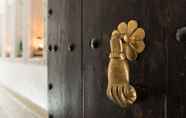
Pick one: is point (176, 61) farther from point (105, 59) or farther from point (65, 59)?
point (65, 59)

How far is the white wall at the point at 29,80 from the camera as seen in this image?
1752 mm

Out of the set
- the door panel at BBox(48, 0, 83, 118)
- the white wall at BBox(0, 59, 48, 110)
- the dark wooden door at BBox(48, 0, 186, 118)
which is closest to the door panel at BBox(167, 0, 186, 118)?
the dark wooden door at BBox(48, 0, 186, 118)

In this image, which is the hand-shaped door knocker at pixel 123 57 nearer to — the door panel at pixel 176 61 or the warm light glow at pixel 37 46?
the door panel at pixel 176 61

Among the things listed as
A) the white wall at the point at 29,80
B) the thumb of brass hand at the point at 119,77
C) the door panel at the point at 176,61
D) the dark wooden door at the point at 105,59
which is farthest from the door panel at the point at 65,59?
the white wall at the point at 29,80

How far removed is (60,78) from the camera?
2.79ft

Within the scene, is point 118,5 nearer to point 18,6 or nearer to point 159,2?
point 159,2

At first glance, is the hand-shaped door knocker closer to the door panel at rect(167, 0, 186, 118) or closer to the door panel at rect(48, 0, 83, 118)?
the door panel at rect(167, 0, 186, 118)

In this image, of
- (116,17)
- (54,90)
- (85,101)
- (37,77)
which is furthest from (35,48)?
(116,17)

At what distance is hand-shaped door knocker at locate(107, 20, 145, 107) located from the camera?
46 cm

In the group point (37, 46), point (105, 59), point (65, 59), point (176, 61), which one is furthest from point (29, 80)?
point (176, 61)

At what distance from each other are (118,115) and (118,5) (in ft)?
0.69

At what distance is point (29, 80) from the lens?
213cm

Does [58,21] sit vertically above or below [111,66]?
above

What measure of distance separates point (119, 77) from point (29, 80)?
5.70ft
